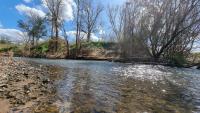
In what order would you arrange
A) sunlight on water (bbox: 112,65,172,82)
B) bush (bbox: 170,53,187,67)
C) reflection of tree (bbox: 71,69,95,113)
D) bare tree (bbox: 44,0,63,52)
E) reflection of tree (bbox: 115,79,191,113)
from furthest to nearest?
bare tree (bbox: 44,0,63,52)
bush (bbox: 170,53,187,67)
sunlight on water (bbox: 112,65,172,82)
reflection of tree (bbox: 115,79,191,113)
reflection of tree (bbox: 71,69,95,113)

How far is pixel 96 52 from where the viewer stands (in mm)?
51031

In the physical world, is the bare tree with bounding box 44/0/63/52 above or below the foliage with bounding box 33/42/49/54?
above

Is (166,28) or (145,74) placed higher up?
(166,28)

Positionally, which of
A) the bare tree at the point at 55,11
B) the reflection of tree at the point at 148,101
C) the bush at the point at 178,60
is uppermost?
the bare tree at the point at 55,11

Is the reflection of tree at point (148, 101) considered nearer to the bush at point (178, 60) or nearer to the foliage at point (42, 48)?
the bush at point (178, 60)

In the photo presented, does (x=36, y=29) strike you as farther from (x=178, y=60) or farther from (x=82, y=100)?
(x=82, y=100)

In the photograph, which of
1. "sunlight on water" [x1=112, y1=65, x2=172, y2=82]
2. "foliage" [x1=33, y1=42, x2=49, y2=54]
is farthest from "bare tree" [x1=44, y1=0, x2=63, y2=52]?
"sunlight on water" [x1=112, y1=65, x2=172, y2=82]

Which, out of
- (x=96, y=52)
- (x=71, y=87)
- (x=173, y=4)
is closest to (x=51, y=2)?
(x=96, y=52)

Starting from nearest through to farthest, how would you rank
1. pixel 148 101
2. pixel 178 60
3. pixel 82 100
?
1. pixel 82 100
2. pixel 148 101
3. pixel 178 60

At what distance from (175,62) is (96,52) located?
18245 millimetres

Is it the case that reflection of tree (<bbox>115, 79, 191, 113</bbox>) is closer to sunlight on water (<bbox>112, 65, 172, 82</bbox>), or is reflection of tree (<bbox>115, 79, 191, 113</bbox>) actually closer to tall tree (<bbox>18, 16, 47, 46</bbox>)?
sunlight on water (<bbox>112, 65, 172, 82</bbox>)

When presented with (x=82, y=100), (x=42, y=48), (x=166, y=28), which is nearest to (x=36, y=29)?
(x=42, y=48)

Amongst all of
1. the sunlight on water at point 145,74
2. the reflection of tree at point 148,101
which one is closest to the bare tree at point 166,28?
the sunlight on water at point 145,74

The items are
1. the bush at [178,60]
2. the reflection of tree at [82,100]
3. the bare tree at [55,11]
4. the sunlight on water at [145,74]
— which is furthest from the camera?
the bare tree at [55,11]
